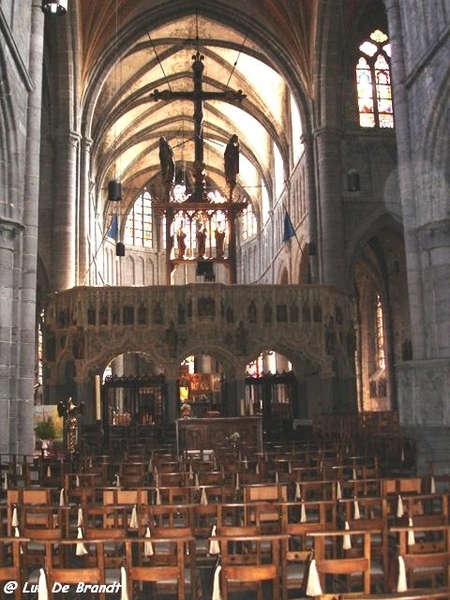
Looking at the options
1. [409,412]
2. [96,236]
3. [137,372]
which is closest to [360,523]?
[409,412]

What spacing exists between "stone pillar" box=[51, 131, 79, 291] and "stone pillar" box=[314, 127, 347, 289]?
974 cm

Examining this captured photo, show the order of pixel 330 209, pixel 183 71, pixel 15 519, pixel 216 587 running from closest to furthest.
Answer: pixel 216 587
pixel 15 519
pixel 330 209
pixel 183 71

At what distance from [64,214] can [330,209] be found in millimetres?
10381

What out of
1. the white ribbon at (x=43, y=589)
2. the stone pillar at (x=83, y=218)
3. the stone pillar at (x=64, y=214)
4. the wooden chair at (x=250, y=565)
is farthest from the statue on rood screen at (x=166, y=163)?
the white ribbon at (x=43, y=589)

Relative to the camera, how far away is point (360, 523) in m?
6.03

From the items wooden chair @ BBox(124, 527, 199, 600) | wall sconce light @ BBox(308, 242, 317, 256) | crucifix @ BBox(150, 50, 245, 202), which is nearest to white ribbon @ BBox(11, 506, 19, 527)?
wooden chair @ BBox(124, 527, 199, 600)

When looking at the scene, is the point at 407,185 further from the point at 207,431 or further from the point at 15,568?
the point at 15,568

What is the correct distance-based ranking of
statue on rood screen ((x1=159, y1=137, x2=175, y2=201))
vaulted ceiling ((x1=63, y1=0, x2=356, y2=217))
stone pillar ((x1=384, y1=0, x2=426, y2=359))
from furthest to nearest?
1. vaulted ceiling ((x1=63, y1=0, x2=356, y2=217))
2. statue on rood screen ((x1=159, y1=137, x2=175, y2=201))
3. stone pillar ((x1=384, y1=0, x2=426, y2=359))

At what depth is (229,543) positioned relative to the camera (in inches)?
299

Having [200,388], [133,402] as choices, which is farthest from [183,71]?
[133,402]

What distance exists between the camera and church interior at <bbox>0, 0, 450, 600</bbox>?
314 inches

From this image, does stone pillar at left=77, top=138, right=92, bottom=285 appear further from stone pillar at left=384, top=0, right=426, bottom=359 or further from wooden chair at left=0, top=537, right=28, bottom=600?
wooden chair at left=0, top=537, right=28, bottom=600

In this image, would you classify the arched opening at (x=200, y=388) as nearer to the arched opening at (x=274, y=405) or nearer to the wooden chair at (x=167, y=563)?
the arched opening at (x=274, y=405)

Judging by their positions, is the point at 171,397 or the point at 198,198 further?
the point at 198,198
